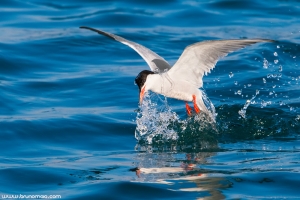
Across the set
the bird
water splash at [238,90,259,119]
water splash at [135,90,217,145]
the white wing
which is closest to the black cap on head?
the bird

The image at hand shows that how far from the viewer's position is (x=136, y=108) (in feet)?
36.6

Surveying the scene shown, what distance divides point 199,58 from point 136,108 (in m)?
2.51

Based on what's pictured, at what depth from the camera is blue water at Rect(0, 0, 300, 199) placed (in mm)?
7715

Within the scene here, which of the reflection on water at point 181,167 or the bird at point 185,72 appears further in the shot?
the bird at point 185,72

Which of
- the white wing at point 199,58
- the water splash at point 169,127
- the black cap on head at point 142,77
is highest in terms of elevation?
the white wing at point 199,58

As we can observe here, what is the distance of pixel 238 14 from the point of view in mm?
18266

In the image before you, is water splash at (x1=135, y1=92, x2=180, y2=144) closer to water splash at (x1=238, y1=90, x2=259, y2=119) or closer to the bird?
the bird

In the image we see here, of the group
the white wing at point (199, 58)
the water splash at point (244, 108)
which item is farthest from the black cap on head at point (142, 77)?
the water splash at point (244, 108)

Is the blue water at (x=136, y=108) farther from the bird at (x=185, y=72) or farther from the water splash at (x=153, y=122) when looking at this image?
the bird at (x=185, y=72)

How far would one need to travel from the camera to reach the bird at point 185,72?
8.66 metres

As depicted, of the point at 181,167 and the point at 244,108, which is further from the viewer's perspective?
the point at 244,108

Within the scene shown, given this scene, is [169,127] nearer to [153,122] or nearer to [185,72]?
[153,122]

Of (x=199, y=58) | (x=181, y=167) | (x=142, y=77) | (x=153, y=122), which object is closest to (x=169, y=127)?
(x=153, y=122)

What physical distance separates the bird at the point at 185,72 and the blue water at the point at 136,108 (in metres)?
0.56
